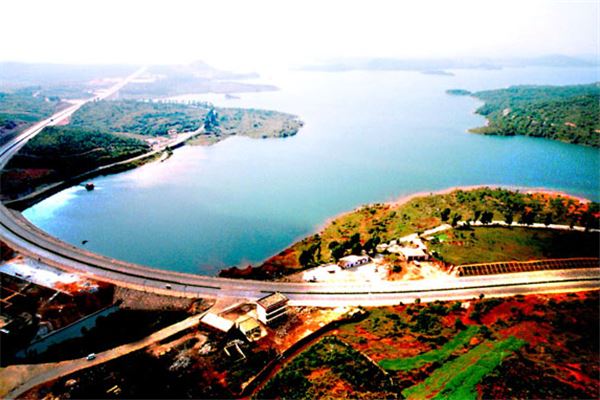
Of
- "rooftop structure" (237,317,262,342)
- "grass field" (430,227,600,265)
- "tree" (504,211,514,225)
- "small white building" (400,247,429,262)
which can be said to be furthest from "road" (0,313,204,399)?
"tree" (504,211,514,225)

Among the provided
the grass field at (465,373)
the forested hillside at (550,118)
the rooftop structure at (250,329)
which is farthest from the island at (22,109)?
the forested hillside at (550,118)

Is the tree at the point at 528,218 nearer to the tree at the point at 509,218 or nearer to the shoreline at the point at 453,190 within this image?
the tree at the point at 509,218

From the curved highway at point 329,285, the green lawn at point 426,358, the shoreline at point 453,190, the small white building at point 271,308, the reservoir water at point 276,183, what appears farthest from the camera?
the shoreline at point 453,190

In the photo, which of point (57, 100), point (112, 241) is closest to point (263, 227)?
point (112, 241)

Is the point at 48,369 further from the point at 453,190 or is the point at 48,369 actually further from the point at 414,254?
the point at 453,190

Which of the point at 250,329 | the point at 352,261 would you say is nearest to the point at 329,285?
the point at 352,261
